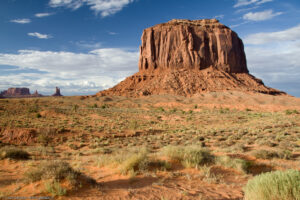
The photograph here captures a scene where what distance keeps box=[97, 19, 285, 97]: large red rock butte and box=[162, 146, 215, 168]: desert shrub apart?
5725cm

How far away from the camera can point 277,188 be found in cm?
359

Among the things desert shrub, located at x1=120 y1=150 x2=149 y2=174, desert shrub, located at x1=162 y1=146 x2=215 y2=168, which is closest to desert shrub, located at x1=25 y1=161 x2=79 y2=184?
desert shrub, located at x1=120 y1=150 x2=149 y2=174

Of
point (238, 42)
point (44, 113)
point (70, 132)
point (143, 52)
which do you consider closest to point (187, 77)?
point (143, 52)

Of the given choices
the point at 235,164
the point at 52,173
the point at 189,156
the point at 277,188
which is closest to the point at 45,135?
the point at 52,173

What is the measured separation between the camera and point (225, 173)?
6.40m

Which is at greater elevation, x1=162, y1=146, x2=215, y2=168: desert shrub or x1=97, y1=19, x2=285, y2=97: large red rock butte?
x1=97, y1=19, x2=285, y2=97: large red rock butte

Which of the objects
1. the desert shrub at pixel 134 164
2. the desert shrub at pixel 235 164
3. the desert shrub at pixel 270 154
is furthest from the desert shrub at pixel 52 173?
the desert shrub at pixel 270 154

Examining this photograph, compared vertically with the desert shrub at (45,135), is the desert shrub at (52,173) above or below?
above

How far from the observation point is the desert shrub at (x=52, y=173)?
459cm

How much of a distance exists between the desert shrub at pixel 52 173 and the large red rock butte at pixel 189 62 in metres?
59.6

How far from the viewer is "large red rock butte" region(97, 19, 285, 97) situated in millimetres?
67750

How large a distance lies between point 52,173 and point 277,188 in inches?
184

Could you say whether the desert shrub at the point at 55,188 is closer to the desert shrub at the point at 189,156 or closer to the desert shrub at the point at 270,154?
the desert shrub at the point at 189,156

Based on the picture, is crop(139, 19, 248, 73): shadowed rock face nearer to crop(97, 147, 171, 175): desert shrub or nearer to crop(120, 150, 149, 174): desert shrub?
crop(97, 147, 171, 175): desert shrub
